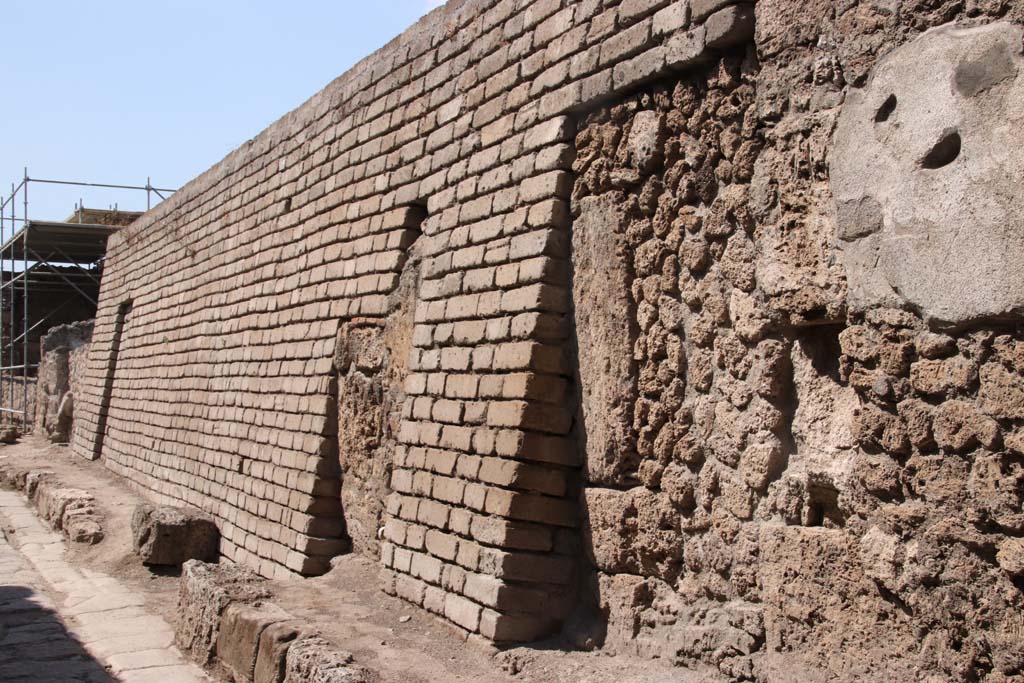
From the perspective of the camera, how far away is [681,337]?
374cm

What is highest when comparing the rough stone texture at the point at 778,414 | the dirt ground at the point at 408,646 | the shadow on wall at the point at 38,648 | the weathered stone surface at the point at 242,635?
the rough stone texture at the point at 778,414

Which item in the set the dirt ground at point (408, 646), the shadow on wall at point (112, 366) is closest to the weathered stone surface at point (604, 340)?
the dirt ground at point (408, 646)

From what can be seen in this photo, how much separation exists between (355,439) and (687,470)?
112 inches

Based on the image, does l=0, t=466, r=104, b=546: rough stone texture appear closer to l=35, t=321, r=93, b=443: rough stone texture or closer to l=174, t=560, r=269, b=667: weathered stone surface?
l=174, t=560, r=269, b=667: weathered stone surface

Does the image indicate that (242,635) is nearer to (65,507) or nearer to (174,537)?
(174,537)

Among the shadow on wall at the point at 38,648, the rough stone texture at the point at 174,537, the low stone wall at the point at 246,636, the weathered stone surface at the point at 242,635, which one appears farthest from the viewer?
the rough stone texture at the point at 174,537

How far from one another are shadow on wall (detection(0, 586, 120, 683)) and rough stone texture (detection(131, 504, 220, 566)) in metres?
0.89

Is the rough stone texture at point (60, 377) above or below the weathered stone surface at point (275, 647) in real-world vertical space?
above

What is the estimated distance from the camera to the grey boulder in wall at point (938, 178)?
2535mm

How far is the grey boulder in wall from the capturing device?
2.54 meters

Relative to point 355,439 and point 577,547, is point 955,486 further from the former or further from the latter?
point 355,439

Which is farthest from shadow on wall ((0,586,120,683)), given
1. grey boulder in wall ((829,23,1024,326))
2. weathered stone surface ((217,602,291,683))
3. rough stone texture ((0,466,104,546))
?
grey boulder in wall ((829,23,1024,326))

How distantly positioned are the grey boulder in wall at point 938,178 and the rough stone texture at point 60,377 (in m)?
14.1

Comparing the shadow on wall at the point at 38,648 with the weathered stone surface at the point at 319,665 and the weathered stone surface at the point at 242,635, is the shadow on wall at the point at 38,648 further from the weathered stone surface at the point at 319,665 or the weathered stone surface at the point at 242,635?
the weathered stone surface at the point at 319,665
